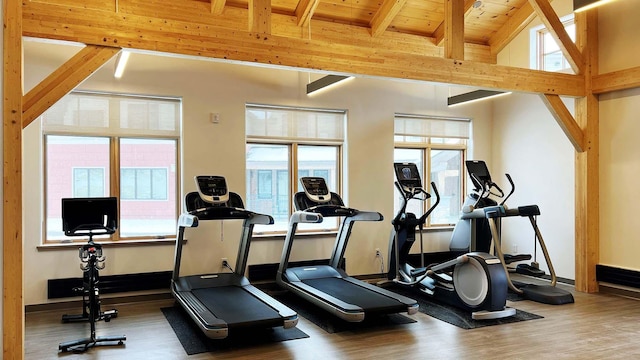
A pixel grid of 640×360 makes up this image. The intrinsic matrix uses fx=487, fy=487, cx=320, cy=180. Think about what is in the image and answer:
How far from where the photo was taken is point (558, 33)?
666 centimetres

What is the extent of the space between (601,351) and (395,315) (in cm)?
208

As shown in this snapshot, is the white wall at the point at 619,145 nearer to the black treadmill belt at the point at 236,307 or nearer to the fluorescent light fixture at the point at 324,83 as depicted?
the fluorescent light fixture at the point at 324,83

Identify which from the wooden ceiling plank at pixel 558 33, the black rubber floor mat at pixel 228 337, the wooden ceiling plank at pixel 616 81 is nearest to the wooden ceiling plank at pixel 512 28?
the wooden ceiling plank at pixel 558 33

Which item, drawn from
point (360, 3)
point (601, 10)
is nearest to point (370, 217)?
point (360, 3)

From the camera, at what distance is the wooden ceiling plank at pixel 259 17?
16.3ft

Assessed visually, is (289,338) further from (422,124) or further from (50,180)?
(422,124)

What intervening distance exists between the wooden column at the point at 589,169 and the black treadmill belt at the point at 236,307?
4.66 meters

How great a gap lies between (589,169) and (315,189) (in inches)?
153

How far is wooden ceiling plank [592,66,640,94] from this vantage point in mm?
6340

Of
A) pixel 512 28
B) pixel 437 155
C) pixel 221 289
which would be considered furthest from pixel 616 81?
pixel 221 289

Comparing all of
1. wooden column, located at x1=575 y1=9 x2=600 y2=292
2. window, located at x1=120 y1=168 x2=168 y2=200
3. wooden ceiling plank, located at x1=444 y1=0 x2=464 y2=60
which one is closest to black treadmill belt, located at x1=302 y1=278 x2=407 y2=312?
window, located at x1=120 y1=168 x2=168 y2=200

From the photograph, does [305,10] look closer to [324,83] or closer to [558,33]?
[324,83]

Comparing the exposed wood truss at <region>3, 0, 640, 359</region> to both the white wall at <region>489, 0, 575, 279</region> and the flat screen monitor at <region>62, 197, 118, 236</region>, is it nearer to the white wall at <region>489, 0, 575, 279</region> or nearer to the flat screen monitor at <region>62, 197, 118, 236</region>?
the white wall at <region>489, 0, 575, 279</region>

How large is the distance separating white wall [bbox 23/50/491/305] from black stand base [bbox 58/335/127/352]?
1599 mm
